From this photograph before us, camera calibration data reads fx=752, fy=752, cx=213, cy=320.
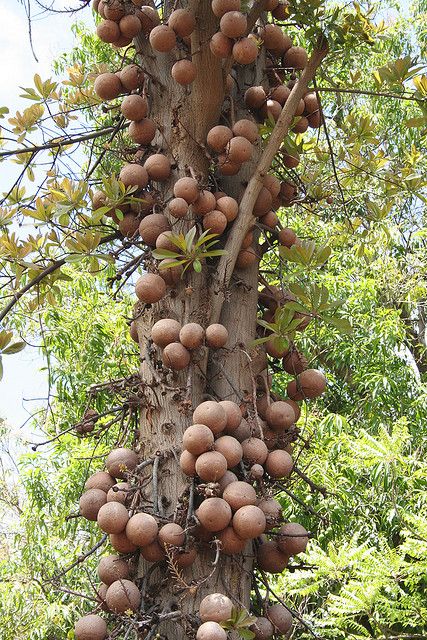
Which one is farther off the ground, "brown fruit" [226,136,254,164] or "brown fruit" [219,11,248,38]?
"brown fruit" [219,11,248,38]

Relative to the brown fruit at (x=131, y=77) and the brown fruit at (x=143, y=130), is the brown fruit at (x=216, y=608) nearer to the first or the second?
the brown fruit at (x=143, y=130)

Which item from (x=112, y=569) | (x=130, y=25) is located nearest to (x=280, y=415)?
(x=112, y=569)

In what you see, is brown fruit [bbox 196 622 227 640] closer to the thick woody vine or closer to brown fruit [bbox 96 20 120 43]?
the thick woody vine

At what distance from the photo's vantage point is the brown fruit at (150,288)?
1.39 metres

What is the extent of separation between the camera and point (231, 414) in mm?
1319

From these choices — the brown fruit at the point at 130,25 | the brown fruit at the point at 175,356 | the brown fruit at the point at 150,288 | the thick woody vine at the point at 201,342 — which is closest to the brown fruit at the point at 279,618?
the thick woody vine at the point at 201,342

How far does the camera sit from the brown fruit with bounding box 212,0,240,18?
1463 millimetres

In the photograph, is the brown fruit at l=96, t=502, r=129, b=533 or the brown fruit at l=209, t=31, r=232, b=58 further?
the brown fruit at l=209, t=31, r=232, b=58

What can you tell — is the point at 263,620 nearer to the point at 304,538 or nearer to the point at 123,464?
the point at 304,538

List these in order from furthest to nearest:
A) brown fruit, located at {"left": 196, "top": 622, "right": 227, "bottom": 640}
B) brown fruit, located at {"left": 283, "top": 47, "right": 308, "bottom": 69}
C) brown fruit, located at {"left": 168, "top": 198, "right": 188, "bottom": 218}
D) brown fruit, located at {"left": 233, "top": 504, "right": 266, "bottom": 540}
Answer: brown fruit, located at {"left": 283, "top": 47, "right": 308, "bottom": 69}, brown fruit, located at {"left": 168, "top": 198, "right": 188, "bottom": 218}, brown fruit, located at {"left": 233, "top": 504, "right": 266, "bottom": 540}, brown fruit, located at {"left": 196, "top": 622, "right": 227, "bottom": 640}

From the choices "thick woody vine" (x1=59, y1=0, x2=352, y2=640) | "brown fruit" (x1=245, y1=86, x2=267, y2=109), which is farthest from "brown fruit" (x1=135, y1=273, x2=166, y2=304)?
"brown fruit" (x1=245, y1=86, x2=267, y2=109)

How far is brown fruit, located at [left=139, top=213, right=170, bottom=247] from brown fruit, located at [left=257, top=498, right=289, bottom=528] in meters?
0.54

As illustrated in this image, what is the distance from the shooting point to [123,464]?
4.32 feet

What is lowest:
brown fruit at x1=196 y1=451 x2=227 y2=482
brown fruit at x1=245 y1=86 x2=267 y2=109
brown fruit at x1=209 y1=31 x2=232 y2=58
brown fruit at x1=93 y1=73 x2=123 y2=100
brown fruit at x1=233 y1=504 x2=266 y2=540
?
brown fruit at x1=233 y1=504 x2=266 y2=540
